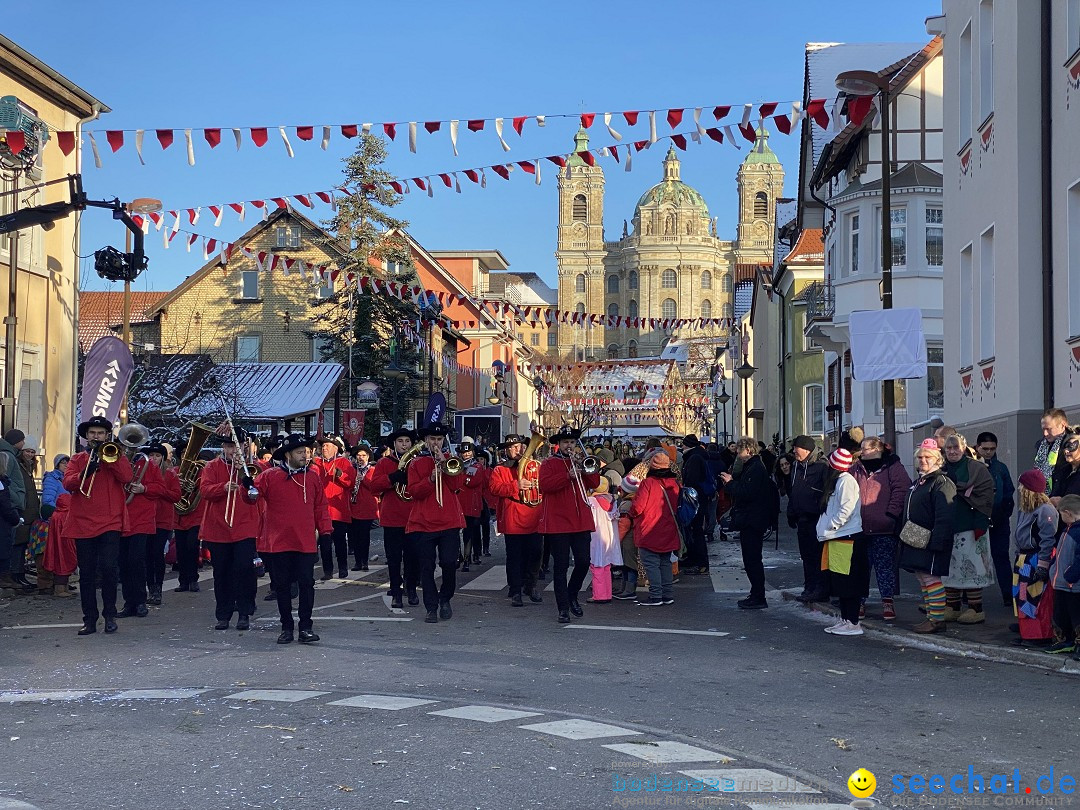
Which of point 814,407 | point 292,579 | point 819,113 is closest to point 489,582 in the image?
point 292,579

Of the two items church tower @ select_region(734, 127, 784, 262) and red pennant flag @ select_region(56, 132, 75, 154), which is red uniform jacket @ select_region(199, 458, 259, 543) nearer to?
red pennant flag @ select_region(56, 132, 75, 154)

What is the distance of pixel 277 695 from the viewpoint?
8.30 meters

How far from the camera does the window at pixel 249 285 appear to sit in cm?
5484

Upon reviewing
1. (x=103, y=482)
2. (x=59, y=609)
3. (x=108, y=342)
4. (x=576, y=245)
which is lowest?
(x=59, y=609)

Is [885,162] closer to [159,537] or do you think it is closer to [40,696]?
[159,537]

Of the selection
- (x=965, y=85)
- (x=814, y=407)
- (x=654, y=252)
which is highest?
(x=654, y=252)

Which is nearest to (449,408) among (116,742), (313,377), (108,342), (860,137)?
(313,377)

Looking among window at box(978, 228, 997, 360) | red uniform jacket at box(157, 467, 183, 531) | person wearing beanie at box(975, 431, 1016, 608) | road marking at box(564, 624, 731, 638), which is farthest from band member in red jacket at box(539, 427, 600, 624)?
window at box(978, 228, 997, 360)

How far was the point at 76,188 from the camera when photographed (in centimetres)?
1803

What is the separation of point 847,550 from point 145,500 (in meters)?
6.41

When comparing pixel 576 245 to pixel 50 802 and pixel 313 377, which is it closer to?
pixel 313 377

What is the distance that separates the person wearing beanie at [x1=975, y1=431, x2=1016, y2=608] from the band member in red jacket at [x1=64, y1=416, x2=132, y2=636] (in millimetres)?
7823

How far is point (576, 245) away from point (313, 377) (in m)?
141

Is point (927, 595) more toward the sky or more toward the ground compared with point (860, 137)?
more toward the ground
